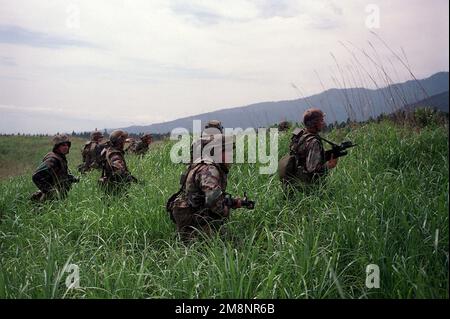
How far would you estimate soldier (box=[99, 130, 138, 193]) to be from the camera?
6.61 metres

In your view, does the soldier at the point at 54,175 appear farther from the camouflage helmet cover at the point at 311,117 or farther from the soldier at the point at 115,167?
the camouflage helmet cover at the point at 311,117

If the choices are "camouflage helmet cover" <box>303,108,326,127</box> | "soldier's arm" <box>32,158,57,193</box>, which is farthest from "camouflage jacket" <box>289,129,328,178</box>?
"soldier's arm" <box>32,158,57,193</box>

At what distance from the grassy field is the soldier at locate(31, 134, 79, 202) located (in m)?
1.15

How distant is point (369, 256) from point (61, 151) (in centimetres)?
535

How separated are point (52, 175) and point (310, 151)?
4.04 m

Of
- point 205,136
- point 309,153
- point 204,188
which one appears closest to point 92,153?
point 205,136

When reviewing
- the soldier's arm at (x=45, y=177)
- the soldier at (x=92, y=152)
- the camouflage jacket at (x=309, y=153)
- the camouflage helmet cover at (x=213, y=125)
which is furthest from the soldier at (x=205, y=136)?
Answer: the soldier at (x=92, y=152)

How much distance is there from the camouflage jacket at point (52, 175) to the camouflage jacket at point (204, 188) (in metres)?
3.14

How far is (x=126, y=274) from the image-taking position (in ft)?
10.8

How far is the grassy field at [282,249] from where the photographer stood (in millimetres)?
2955

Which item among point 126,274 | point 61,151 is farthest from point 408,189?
point 61,151

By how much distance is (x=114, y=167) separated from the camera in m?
6.63

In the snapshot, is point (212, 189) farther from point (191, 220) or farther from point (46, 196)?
point (46, 196)
